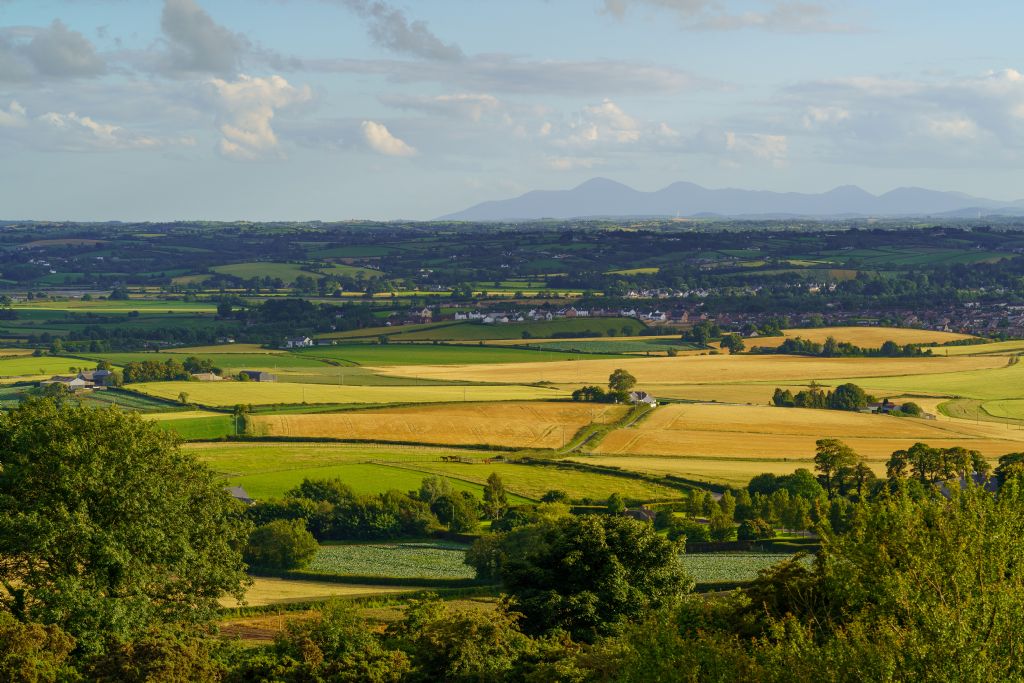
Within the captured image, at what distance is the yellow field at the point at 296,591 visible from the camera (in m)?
46.0

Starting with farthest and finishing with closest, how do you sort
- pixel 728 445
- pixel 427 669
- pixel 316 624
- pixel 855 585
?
1. pixel 728 445
2. pixel 316 624
3. pixel 427 669
4. pixel 855 585

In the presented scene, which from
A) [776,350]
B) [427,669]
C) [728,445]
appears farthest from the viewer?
[776,350]

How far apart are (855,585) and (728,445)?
178 ft

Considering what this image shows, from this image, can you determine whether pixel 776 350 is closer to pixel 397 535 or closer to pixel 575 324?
pixel 575 324

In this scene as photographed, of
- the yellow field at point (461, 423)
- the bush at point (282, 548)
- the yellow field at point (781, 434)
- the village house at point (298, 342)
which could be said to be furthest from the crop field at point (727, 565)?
the village house at point (298, 342)

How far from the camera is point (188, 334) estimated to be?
14612 centimetres

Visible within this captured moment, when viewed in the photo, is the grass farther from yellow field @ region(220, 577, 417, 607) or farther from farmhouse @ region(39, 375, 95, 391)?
yellow field @ region(220, 577, 417, 607)

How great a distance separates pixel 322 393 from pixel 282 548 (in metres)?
48.8

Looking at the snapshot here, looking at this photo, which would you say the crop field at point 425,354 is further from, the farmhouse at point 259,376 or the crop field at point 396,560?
the crop field at point 396,560

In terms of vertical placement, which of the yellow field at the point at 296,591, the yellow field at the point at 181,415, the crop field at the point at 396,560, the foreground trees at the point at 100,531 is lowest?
the crop field at the point at 396,560

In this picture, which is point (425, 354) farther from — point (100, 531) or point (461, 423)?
point (100, 531)

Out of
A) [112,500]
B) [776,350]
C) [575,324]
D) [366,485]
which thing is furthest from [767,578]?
[575,324]

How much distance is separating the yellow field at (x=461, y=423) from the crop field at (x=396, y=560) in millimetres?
23282

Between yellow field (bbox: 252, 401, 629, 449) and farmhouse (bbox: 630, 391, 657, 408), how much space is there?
90.8 inches
